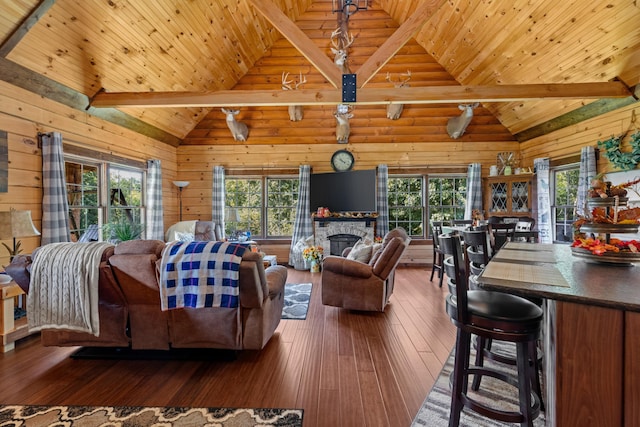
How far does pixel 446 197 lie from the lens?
6754 mm

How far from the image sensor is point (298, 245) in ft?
20.9

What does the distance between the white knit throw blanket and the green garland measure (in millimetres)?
6114

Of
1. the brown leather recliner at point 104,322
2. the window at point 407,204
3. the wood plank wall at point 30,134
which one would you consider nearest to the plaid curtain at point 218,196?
the wood plank wall at point 30,134

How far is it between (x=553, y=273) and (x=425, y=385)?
1246mm

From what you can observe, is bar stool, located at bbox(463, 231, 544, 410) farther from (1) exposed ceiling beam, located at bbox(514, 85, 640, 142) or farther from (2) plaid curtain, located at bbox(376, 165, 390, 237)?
(2) plaid curtain, located at bbox(376, 165, 390, 237)

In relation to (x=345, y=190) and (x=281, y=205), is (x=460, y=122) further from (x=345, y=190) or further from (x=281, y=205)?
(x=281, y=205)

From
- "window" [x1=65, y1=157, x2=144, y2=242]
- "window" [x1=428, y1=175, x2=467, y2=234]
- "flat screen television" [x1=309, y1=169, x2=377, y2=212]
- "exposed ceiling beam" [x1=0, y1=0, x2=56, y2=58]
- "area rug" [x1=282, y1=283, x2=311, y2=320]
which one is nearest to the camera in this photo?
"exposed ceiling beam" [x1=0, y1=0, x2=56, y2=58]

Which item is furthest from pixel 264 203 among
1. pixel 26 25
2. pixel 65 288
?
pixel 65 288

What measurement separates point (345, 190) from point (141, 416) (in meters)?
5.06

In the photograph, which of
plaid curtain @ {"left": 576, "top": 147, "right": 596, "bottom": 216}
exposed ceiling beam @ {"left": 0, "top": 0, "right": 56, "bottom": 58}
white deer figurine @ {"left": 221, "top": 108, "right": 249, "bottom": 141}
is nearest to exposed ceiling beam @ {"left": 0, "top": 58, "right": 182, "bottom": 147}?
exposed ceiling beam @ {"left": 0, "top": 0, "right": 56, "bottom": 58}

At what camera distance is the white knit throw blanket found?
234 cm

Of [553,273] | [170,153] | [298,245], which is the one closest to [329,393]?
[553,273]

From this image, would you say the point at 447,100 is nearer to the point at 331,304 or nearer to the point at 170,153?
the point at 331,304

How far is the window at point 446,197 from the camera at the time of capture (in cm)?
671
